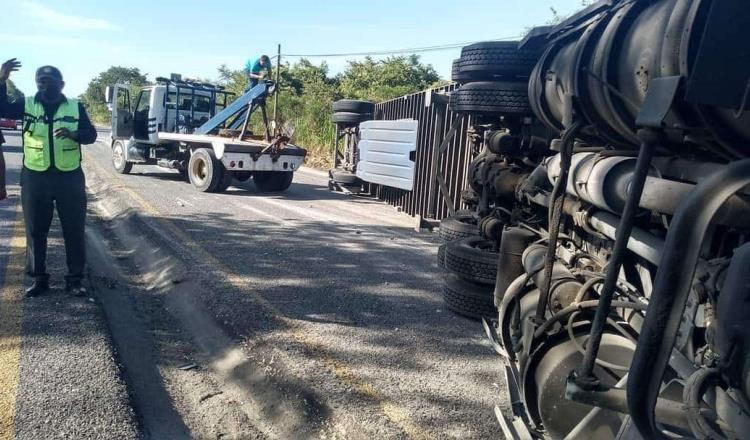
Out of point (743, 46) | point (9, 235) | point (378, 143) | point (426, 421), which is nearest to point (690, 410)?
point (743, 46)

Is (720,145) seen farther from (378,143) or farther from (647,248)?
(378,143)

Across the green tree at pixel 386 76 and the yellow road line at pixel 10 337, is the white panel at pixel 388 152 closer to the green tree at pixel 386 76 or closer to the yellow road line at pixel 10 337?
the yellow road line at pixel 10 337

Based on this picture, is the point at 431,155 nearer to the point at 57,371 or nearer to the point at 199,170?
the point at 199,170

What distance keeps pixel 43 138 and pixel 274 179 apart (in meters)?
9.52

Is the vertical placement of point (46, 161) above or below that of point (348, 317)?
above

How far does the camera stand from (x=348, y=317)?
527 cm

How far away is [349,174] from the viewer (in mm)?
15250

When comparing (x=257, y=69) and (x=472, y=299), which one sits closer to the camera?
(x=472, y=299)

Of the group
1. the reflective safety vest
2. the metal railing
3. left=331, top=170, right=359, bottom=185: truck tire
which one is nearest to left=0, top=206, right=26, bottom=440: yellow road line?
the reflective safety vest

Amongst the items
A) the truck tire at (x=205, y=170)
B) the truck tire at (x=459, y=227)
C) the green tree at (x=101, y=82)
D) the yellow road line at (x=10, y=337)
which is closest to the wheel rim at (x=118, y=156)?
the truck tire at (x=205, y=170)

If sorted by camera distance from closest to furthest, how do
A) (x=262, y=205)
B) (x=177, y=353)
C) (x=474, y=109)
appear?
(x=177, y=353), (x=474, y=109), (x=262, y=205)

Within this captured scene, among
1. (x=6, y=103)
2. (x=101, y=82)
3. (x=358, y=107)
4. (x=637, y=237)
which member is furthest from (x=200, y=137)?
(x=101, y=82)

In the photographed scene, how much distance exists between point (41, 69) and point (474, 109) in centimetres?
366

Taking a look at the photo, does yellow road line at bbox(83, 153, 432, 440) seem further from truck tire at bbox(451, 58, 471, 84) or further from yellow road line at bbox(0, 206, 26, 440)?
truck tire at bbox(451, 58, 471, 84)
